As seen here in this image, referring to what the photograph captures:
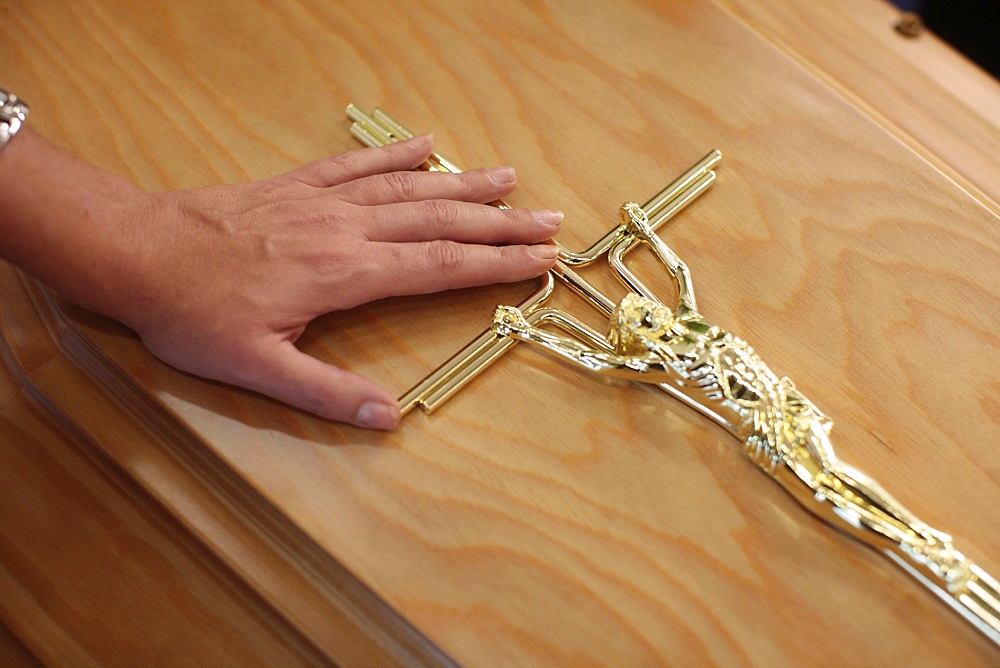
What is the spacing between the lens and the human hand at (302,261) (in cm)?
74

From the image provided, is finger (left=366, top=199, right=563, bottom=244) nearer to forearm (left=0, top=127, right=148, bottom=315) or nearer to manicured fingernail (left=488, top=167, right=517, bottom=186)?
manicured fingernail (left=488, top=167, right=517, bottom=186)

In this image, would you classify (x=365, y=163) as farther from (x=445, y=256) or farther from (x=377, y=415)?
(x=377, y=415)

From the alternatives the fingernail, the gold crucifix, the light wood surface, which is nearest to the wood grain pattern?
the light wood surface

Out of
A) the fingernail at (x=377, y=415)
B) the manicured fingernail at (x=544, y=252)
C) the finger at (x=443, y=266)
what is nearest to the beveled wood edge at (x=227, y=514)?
the fingernail at (x=377, y=415)

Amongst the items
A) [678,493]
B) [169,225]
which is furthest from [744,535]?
[169,225]

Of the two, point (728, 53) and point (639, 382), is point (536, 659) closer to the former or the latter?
point (639, 382)

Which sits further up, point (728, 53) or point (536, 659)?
point (728, 53)

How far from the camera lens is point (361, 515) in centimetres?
74

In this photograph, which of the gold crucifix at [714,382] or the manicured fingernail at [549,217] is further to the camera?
the manicured fingernail at [549,217]

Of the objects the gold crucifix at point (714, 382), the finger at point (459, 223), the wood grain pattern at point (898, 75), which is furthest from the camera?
the wood grain pattern at point (898, 75)

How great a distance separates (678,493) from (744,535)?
0.07 metres

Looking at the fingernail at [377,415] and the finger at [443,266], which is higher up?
the finger at [443,266]

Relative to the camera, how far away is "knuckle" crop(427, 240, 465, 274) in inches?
31.6

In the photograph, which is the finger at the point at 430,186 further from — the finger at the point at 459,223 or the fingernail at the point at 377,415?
the fingernail at the point at 377,415
